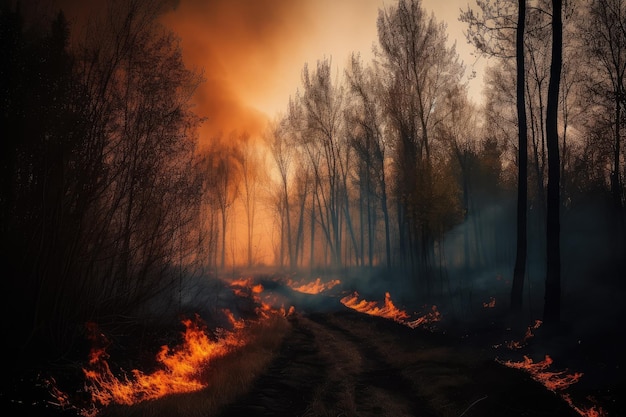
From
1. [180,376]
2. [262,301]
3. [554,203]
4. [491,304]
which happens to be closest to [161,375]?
[180,376]

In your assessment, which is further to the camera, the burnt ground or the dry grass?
the burnt ground

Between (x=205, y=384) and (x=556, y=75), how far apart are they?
13620 millimetres

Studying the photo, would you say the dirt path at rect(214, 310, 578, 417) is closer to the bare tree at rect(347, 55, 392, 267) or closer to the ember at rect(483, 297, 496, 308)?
the ember at rect(483, 297, 496, 308)

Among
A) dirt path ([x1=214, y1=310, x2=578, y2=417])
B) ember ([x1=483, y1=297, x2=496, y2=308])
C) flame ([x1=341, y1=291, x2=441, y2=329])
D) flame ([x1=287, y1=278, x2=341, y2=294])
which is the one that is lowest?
flame ([x1=287, y1=278, x2=341, y2=294])

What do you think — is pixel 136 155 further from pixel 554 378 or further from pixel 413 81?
pixel 413 81

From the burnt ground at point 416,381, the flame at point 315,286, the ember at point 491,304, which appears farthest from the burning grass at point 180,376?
the flame at point 315,286

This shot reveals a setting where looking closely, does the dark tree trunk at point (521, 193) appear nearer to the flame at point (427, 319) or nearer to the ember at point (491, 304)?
the ember at point (491, 304)

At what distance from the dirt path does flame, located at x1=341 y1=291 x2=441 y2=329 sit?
2960 millimetres

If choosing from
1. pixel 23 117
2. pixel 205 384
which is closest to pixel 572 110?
pixel 205 384

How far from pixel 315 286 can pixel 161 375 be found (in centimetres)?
3005

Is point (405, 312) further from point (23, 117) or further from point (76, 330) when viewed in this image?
point (23, 117)

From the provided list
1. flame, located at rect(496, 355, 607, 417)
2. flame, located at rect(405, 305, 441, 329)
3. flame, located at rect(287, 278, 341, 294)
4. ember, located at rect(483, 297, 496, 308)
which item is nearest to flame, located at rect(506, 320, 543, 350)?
flame, located at rect(496, 355, 607, 417)

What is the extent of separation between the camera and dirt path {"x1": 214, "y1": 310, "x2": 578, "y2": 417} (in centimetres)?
698

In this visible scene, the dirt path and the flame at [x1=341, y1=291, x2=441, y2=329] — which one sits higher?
the dirt path
